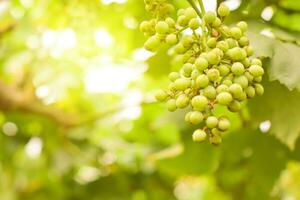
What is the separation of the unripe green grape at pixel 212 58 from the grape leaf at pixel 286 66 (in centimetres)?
14

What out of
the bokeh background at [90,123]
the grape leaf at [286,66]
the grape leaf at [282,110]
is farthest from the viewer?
the bokeh background at [90,123]

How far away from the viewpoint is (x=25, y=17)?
1.68m

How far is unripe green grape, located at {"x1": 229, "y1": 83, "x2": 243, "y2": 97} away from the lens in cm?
70

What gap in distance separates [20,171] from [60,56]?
Answer: 39 centimetres

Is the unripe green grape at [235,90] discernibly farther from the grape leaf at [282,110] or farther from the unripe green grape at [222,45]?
the grape leaf at [282,110]

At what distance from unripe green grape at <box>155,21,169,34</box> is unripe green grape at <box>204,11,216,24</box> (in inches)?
2.3

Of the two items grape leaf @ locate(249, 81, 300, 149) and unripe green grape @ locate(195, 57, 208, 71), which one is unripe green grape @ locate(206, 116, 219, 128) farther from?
grape leaf @ locate(249, 81, 300, 149)

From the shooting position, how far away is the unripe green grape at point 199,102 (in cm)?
69

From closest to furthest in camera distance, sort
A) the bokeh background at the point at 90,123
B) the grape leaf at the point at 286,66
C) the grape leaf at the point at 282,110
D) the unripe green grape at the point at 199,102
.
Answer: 1. the unripe green grape at the point at 199,102
2. the grape leaf at the point at 286,66
3. the grape leaf at the point at 282,110
4. the bokeh background at the point at 90,123

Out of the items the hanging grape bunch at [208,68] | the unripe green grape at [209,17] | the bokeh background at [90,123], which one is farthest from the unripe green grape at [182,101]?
the bokeh background at [90,123]

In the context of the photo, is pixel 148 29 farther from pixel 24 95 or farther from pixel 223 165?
pixel 24 95

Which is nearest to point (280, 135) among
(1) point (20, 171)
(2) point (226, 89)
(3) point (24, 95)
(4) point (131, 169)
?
(2) point (226, 89)

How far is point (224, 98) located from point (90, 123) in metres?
1.07

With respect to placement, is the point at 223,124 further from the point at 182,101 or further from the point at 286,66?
the point at 286,66
